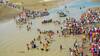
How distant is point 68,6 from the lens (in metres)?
64.8

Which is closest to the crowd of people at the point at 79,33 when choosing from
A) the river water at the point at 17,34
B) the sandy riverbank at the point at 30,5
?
the river water at the point at 17,34

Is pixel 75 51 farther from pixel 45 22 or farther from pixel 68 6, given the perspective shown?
pixel 68 6

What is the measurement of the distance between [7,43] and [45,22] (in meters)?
11.7

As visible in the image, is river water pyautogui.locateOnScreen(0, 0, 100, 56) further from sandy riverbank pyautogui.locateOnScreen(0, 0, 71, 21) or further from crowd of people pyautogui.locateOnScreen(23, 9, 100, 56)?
sandy riverbank pyautogui.locateOnScreen(0, 0, 71, 21)

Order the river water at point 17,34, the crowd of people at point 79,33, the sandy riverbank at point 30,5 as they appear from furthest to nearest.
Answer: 1. the sandy riverbank at point 30,5
2. the river water at point 17,34
3. the crowd of people at point 79,33

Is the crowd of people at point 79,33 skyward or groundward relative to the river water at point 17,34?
skyward

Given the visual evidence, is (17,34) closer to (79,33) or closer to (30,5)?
(79,33)

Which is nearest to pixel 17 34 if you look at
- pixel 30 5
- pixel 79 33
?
pixel 79 33

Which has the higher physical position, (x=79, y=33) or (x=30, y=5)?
(x=79, y=33)

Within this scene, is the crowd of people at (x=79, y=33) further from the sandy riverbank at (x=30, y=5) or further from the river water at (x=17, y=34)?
the sandy riverbank at (x=30, y=5)

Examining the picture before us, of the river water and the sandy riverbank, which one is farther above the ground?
the sandy riverbank

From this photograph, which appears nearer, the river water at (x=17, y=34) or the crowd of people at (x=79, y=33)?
the crowd of people at (x=79, y=33)

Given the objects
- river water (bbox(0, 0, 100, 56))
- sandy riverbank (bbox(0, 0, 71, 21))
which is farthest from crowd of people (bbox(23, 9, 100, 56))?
sandy riverbank (bbox(0, 0, 71, 21))

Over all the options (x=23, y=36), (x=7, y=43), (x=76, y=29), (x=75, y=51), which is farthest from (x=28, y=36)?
(x=75, y=51)
